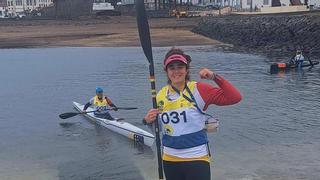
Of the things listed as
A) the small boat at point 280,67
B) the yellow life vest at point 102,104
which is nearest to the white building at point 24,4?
the small boat at point 280,67

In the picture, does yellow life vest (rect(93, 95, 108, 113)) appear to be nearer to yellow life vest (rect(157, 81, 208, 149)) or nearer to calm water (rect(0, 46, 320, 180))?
calm water (rect(0, 46, 320, 180))

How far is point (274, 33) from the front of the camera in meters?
49.5

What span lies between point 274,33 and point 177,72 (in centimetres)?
4641

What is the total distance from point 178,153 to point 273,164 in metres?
6.96

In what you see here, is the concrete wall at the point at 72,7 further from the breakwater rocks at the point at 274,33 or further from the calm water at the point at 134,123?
the calm water at the point at 134,123

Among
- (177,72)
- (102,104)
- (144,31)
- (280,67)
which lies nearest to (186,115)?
(177,72)

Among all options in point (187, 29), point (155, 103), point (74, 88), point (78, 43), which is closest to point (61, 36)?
point (78, 43)

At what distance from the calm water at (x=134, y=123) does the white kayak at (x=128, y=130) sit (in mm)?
235

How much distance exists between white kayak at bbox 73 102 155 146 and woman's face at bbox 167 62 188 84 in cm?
834

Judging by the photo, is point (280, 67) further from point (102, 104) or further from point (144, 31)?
point (144, 31)

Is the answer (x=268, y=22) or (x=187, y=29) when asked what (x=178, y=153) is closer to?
(x=268, y=22)

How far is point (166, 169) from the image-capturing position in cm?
491

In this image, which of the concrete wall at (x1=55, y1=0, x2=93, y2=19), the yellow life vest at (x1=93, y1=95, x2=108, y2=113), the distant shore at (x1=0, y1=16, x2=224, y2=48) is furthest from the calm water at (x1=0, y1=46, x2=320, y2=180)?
the concrete wall at (x1=55, y1=0, x2=93, y2=19)

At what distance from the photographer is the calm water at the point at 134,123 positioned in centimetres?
1116
